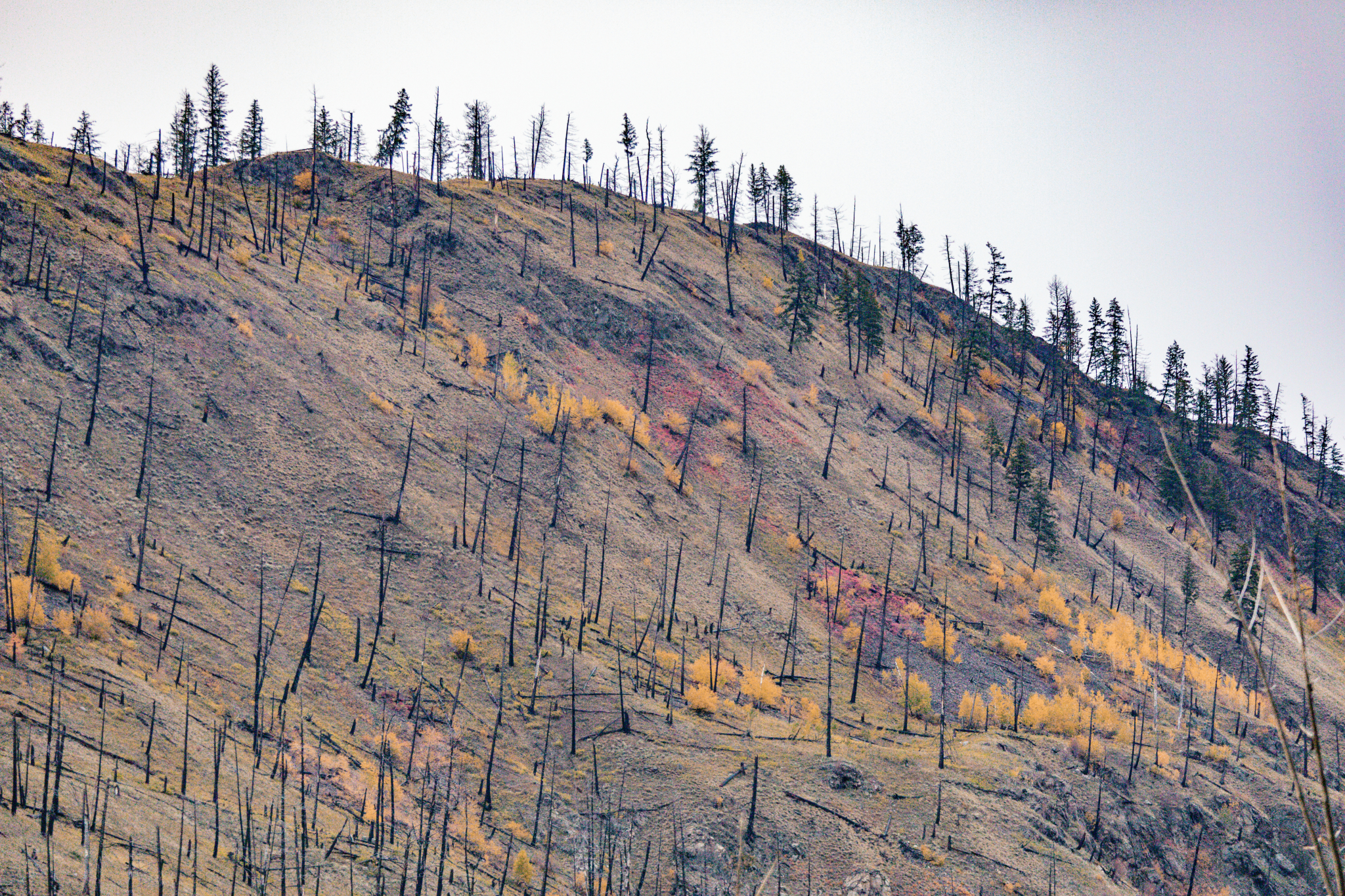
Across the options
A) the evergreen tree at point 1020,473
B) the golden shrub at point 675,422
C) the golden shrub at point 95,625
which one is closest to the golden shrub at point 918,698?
the golden shrub at point 675,422

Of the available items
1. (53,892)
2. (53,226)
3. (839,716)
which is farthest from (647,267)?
(53,892)

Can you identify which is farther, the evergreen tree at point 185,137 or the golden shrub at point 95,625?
the evergreen tree at point 185,137

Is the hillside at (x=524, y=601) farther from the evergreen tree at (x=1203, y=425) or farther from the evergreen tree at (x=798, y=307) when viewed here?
the evergreen tree at (x=1203, y=425)

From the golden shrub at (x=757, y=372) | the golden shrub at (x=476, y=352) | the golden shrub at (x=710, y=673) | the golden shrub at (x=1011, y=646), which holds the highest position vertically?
the golden shrub at (x=757, y=372)

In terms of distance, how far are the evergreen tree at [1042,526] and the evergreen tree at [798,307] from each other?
24.3m

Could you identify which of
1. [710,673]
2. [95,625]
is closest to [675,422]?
[710,673]

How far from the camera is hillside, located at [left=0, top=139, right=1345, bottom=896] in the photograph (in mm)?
34219

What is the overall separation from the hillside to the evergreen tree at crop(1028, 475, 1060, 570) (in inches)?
17.0

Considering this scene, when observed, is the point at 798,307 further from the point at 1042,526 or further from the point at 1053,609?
the point at 1053,609

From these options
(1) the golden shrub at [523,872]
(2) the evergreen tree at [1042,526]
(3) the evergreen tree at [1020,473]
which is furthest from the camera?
(3) the evergreen tree at [1020,473]

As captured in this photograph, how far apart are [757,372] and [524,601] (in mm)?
38693

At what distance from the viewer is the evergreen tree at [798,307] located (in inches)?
3600

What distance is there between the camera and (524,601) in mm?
50281

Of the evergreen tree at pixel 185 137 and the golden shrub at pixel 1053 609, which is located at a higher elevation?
the evergreen tree at pixel 185 137
